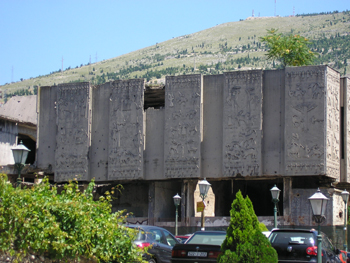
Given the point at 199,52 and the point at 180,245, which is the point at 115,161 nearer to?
the point at 180,245

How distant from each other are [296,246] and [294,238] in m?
0.29

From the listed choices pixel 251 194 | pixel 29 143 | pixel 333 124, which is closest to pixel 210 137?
pixel 333 124

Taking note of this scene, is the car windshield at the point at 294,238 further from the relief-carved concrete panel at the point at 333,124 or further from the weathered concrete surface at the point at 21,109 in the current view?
the weathered concrete surface at the point at 21,109

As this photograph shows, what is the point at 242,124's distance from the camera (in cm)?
3991

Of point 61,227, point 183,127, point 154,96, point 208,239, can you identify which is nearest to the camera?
point 61,227

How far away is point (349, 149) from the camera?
1609 inches

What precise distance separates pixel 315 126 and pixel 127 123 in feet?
42.3

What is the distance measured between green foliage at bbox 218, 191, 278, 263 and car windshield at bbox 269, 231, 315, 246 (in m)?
1.71

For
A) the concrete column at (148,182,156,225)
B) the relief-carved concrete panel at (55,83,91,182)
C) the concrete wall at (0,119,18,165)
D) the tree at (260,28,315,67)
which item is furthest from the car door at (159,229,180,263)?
the concrete wall at (0,119,18,165)

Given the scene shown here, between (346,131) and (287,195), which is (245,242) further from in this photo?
(346,131)

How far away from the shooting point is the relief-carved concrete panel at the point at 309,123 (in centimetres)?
3828

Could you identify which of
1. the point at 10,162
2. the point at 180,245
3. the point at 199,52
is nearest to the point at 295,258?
the point at 180,245

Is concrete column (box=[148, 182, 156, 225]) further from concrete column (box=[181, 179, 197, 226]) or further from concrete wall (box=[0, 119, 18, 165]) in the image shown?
concrete wall (box=[0, 119, 18, 165])

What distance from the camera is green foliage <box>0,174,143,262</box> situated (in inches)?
480
